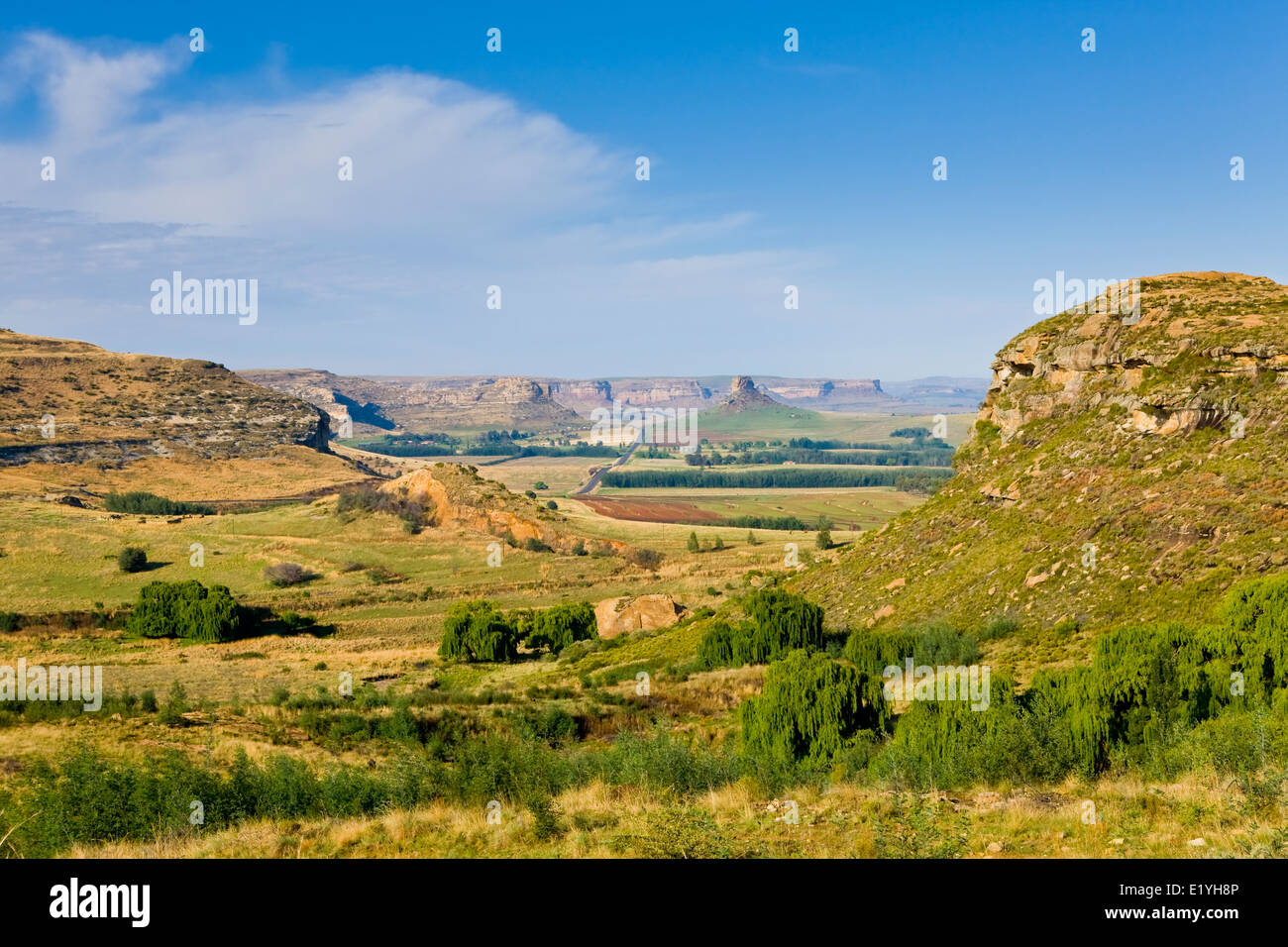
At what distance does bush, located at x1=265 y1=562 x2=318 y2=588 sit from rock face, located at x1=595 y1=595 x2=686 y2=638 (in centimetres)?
3311

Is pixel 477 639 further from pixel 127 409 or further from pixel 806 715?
pixel 127 409

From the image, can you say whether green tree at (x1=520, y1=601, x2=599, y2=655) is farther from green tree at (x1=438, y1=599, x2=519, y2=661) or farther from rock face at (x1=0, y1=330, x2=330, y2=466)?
rock face at (x1=0, y1=330, x2=330, y2=466)

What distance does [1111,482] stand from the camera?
1423 inches

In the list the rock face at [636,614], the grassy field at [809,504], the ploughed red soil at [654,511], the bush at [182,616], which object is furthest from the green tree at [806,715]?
the ploughed red soil at [654,511]

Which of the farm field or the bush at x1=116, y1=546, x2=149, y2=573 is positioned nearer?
the bush at x1=116, y1=546, x2=149, y2=573

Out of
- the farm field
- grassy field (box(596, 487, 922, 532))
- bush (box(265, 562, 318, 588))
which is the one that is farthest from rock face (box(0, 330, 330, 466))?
bush (box(265, 562, 318, 588))

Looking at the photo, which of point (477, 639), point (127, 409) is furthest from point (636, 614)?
point (127, 409)

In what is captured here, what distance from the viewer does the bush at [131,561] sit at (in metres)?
70.2

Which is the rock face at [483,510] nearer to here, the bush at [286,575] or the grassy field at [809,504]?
the bush at [286,575]

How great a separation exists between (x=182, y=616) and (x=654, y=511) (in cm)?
9337

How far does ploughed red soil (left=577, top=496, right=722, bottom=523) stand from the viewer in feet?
428

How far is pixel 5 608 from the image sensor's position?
5859 centimetres
